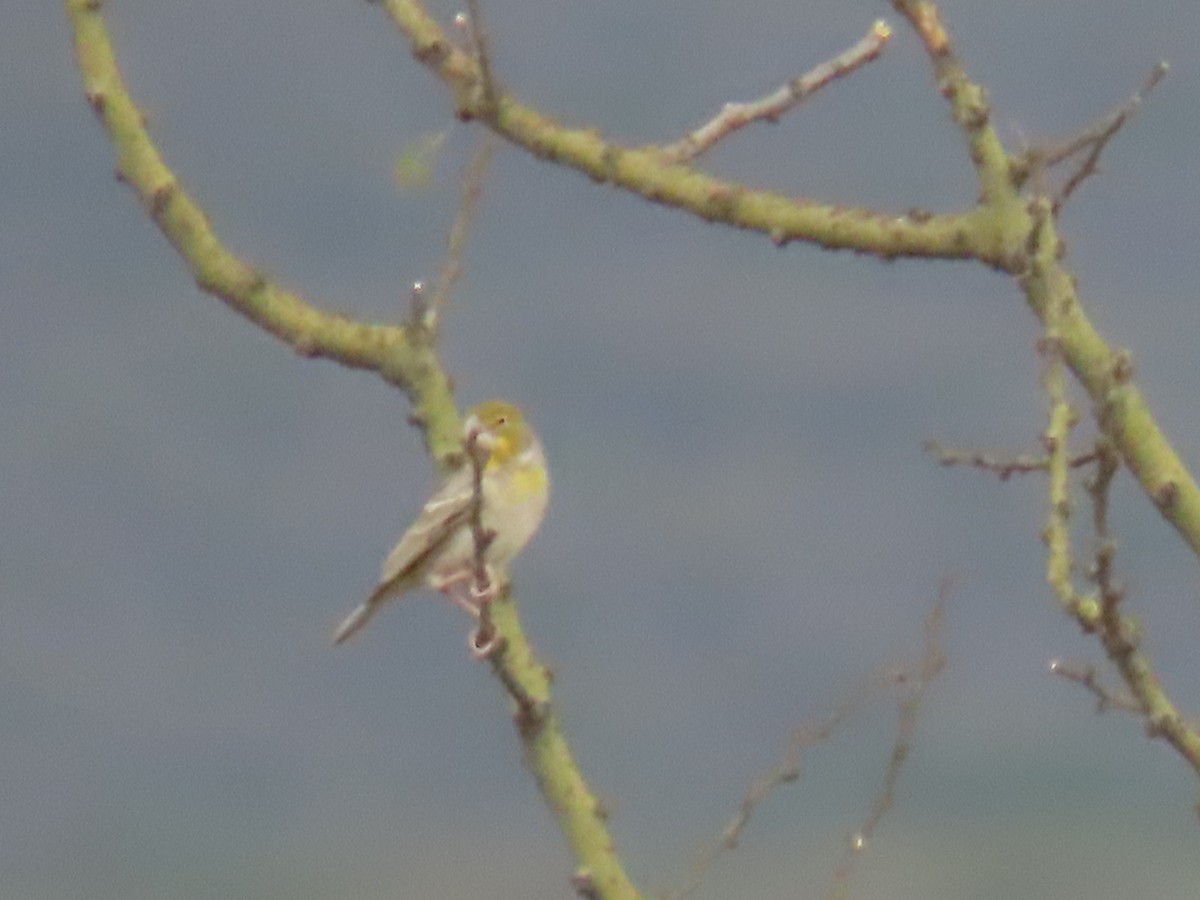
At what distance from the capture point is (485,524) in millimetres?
6184

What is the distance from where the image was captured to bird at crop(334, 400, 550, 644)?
5.96 m

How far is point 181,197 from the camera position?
4816 mm

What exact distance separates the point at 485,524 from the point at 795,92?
1880mm

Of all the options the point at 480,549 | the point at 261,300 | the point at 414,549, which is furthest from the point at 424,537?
the point at 480,549

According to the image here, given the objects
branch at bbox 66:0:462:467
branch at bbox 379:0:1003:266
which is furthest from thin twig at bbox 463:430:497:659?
branch at bbox 379:0:1003:266

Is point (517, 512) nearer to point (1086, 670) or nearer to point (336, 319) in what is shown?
point (336, 319)

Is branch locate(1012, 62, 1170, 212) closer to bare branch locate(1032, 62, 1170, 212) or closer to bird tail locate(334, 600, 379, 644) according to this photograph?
bare branch locate(1032, 62, 1170, 212)

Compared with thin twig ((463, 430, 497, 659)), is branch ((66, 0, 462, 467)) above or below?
above

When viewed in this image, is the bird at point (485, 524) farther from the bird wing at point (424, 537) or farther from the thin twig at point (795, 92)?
the thin twig at point (795, 92)

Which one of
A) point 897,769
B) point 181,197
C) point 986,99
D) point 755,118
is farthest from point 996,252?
point 181,197

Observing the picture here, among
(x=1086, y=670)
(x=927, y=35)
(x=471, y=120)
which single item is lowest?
(x=1086, y=670)

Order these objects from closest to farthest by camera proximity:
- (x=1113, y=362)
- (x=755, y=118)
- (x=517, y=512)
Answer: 1. (x=1113, y=362)
2. (x=755, y=118)
3. (x=517, y=512)

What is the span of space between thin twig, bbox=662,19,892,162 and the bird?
Result: 119cm

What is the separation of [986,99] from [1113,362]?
19.6 inches
